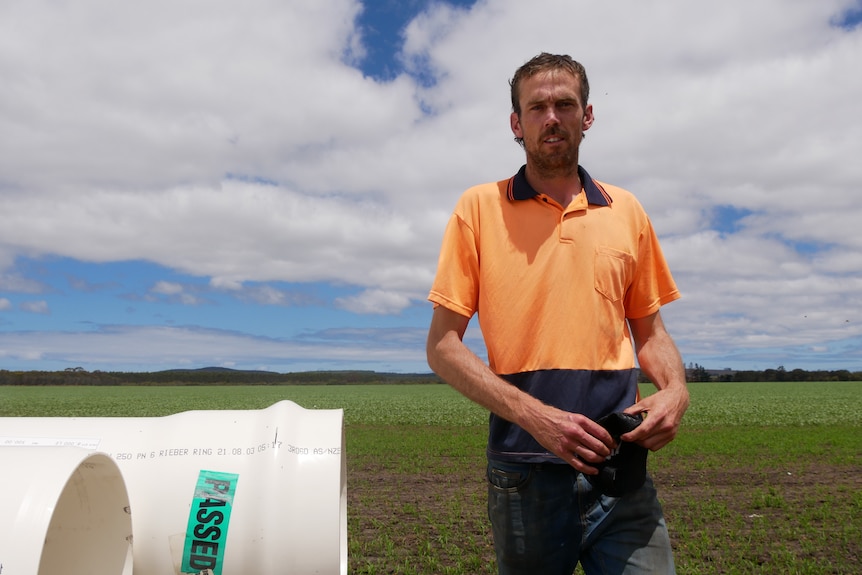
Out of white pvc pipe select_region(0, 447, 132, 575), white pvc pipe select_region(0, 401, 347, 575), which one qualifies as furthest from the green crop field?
white pvc pipe select_region(0, 447, 132, 575)

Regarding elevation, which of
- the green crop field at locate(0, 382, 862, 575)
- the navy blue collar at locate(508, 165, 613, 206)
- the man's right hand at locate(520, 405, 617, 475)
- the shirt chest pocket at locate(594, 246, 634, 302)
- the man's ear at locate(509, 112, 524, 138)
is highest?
the man's ear at locate(509, 112, 524, 138)

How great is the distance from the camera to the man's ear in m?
2.84

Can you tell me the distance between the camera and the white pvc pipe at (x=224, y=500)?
10.2ft

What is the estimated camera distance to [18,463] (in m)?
2.25

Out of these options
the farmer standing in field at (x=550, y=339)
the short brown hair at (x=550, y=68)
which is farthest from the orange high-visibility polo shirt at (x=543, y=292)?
the short brown hair at (x=550, y=68)

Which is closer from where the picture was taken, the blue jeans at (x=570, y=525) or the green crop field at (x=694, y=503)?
the blue jeans at (x=570, y=525)

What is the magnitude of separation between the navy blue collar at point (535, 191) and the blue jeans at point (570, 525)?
0.99 metres

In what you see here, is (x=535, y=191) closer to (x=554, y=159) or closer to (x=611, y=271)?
(x=554, y=159)

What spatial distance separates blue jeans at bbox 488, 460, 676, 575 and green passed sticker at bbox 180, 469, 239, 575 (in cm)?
128

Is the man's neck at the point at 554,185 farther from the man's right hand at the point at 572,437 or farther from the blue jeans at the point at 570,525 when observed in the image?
the blue jeans at the point at 570,525

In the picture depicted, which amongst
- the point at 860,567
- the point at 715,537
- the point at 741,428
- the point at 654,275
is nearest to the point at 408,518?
the point at 715,537

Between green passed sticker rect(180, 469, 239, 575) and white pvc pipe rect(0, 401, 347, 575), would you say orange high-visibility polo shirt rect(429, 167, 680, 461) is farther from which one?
green passed sticker rect(180, 469, 239, 575)

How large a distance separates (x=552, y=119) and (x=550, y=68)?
208 mm

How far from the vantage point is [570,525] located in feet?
8.31
